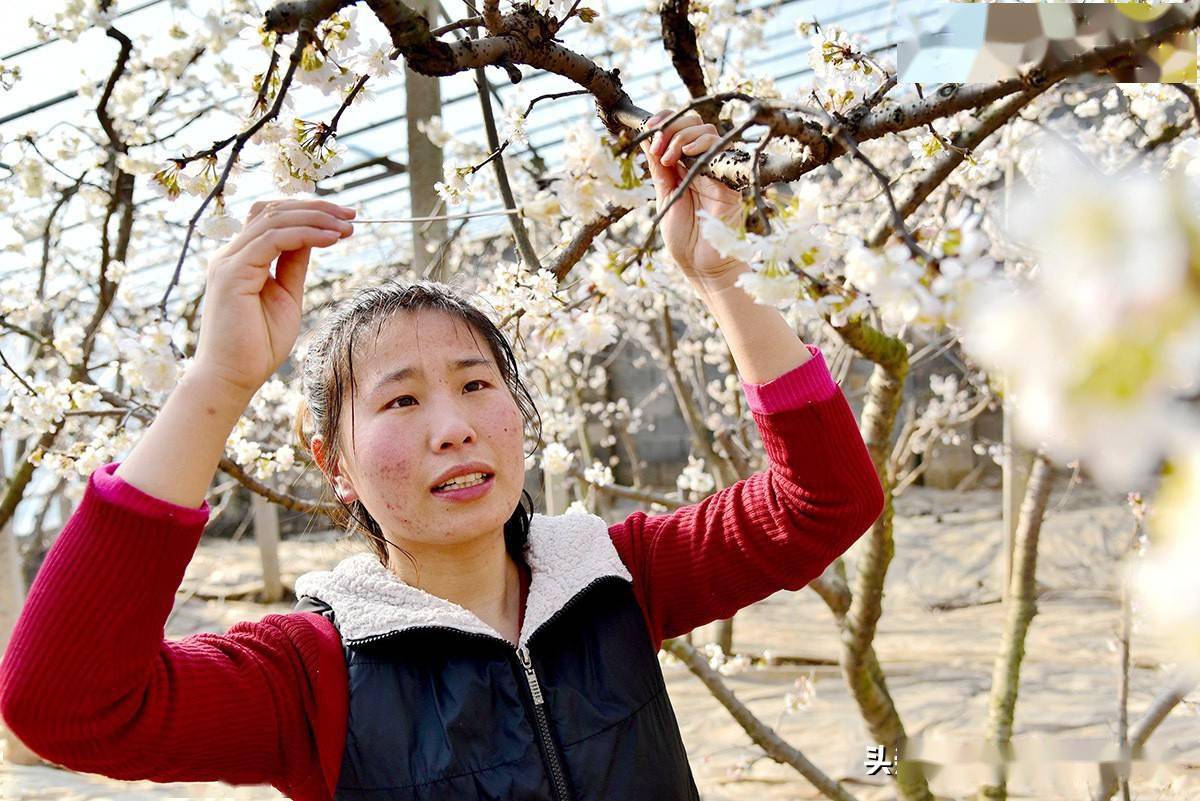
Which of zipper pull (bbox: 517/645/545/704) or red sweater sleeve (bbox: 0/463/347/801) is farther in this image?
zipper pull (bbox: 517/645/545/704)

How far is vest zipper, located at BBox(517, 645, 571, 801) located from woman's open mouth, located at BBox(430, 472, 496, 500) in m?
0.20

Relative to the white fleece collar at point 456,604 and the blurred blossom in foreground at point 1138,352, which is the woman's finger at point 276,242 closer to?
Answer: the white fleece collar at point 456,604

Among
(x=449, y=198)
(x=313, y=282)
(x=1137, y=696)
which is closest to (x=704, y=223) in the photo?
(x=449, y=198)

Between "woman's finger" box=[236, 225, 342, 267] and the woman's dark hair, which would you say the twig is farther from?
"woman's finger" box=[236, 225, 342, 267]

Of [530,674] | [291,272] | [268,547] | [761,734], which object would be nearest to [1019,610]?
[761,734]

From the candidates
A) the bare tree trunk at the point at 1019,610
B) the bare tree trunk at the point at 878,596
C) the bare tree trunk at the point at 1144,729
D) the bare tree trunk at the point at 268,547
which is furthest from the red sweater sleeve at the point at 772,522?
the bare tree trunk at the point at 268,547

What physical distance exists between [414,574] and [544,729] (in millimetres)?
255

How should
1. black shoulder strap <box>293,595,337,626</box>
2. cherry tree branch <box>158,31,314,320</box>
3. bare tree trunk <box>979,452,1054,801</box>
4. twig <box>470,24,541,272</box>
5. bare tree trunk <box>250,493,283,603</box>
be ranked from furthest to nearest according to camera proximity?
bare tree trunk <box>250,493,283,603</box>
bare tree trunk <box>979,452,1054,801</box>
twig <box>470,24,541,272</box>
black shoulder strap <box>293,595,337,626</box>
cherry tree branch <box>158,31,314,320</box>

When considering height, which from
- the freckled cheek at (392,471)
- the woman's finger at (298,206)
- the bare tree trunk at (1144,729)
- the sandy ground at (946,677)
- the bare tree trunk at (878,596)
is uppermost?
the woman's finger at (298,206)

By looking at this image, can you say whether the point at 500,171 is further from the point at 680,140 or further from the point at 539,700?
the point at 539,700

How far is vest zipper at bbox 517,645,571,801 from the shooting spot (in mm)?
1097

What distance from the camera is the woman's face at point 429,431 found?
1118 mm

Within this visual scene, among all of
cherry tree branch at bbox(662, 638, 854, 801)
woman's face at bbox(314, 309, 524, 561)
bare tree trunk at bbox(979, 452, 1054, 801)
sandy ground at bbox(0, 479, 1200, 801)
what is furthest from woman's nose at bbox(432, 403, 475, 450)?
bare tree trunk at bbox(979, 452, 1054, 801)

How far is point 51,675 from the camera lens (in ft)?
2.95
